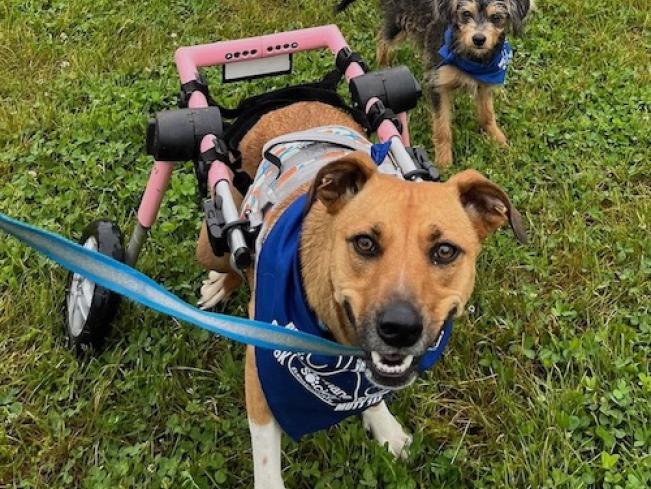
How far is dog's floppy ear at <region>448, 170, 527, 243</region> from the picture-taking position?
2504 millimetres

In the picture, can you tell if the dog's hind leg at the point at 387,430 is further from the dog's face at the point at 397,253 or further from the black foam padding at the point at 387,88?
the black foam padding at the point at 387,88

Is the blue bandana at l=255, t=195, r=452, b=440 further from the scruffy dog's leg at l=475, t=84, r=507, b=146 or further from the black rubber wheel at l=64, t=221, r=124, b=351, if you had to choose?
the scruffy dog's leg at l=475, t=84, r=507, b=146

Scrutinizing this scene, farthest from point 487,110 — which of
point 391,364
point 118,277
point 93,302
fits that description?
point 118,277

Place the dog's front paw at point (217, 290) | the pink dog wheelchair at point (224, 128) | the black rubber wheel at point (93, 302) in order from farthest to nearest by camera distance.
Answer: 1. the dog's front paw at point (217, 290)
2. the black rubber wheel at point (93, 302)
3. the pink dog wheelchair at point (224, 128)

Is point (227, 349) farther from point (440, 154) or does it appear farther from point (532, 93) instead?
point (532, 93)

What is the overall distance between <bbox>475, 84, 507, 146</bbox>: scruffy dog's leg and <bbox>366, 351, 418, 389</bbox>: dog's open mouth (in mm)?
3300

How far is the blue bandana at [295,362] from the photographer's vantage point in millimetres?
2521

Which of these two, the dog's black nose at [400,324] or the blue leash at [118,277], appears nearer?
the blue leash at [118,277]

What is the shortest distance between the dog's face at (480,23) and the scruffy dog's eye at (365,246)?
3159 mm

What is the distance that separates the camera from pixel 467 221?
2482mm

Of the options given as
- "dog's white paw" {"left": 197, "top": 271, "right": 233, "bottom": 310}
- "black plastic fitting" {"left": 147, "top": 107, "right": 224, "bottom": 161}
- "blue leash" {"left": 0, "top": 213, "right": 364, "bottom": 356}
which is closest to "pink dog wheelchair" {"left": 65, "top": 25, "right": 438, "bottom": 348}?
"black plastic fitting" {"left": 147, "top": 107, "right": 224, "bottom": 161}

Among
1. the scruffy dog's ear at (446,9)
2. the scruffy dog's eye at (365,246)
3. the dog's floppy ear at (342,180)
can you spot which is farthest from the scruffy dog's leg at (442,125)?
the scruffy dog's eye at (365,246)

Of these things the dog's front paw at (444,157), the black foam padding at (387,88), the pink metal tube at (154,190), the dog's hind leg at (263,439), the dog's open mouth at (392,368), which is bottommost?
the dog's front paw at (444,157)

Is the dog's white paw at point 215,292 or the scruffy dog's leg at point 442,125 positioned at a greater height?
the dog's white paw at point 215,292
